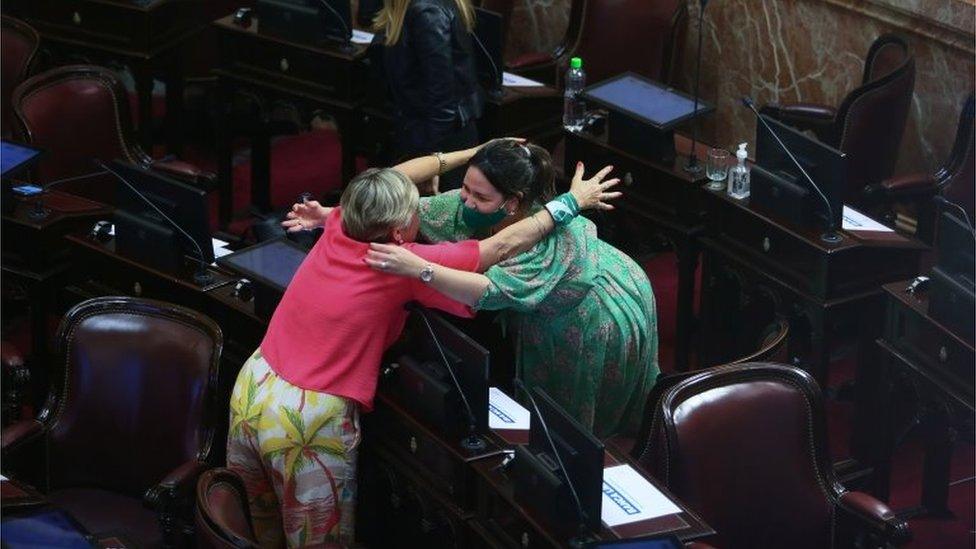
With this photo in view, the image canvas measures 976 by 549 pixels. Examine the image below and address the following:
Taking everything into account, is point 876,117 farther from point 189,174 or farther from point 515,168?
point 189,174

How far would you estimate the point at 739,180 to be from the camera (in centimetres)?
539

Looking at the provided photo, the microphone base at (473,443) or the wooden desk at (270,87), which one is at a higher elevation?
the wooden desk at (270,87)

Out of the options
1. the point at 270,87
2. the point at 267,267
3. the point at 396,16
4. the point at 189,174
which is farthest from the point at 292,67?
the point at 267,267

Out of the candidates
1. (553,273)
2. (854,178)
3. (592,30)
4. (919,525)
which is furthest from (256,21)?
(919,525)

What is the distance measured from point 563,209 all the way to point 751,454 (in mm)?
784

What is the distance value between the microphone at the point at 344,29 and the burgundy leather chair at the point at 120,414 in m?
2.28

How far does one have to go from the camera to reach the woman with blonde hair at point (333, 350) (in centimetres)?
418

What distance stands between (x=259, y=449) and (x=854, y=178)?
8.95 feet

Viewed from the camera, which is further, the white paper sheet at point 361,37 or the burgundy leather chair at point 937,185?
the white paper sheet at point 361,37

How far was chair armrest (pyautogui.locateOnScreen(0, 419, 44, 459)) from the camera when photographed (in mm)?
4355

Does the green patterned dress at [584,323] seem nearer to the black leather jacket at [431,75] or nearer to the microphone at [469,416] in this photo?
the microphone at [469,416]

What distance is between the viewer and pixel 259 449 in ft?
14.0

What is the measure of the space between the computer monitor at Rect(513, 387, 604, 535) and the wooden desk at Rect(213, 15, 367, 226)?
114 inches

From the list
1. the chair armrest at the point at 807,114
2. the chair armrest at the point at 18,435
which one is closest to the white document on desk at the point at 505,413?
the chair armrest at the point at 18,435
